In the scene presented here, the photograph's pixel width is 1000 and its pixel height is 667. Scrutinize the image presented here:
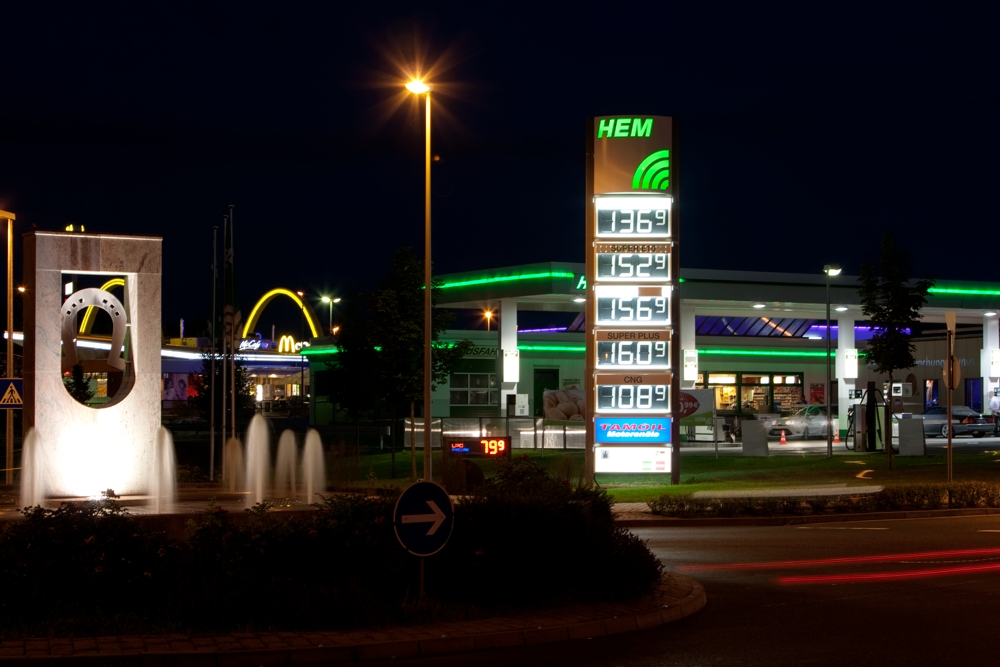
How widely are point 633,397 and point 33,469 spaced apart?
49.2ft

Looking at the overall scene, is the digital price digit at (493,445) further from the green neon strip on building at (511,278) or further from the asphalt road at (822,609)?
the green neon strip on building at (511,278)

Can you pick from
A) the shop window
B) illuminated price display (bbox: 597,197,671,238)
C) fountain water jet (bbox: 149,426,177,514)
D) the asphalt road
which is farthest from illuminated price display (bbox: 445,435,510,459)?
the shop window

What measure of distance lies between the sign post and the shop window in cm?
5170

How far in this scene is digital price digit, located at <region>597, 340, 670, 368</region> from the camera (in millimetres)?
28609

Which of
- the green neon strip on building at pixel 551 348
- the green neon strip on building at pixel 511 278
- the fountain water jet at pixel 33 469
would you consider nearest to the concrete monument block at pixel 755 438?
the green neon strip on building at pixel 511 278

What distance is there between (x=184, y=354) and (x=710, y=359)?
49834mm

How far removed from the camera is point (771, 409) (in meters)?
68.4

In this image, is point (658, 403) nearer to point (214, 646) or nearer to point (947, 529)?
point (947, 529)

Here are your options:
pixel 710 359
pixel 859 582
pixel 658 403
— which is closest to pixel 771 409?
pixel 710 359

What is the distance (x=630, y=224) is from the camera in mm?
Result: 28766

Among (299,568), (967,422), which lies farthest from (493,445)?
(967,422)

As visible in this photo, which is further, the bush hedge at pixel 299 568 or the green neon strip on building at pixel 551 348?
the green neon strip on building at pixel 551 348

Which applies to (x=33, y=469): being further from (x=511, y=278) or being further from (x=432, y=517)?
(x=511, y=278)

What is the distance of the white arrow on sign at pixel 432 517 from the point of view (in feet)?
31.3
